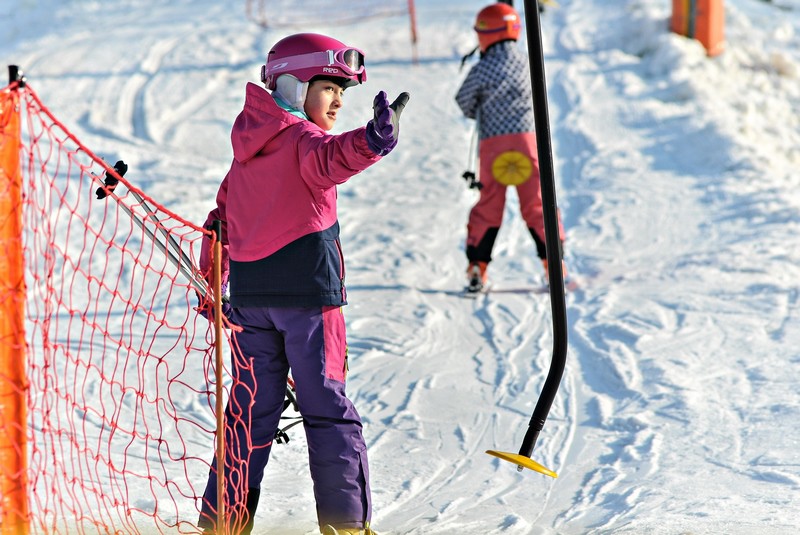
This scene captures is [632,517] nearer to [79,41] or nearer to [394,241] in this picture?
[394,241]

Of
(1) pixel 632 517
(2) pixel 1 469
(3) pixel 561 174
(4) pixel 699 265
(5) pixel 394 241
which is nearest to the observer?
(2) pixel 1 469

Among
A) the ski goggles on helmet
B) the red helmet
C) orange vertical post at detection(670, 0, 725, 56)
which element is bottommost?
the ski goggles on helmet

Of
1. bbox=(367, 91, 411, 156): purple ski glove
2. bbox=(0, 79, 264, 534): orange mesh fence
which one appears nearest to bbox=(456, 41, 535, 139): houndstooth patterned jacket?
bbox=(0, 79, 264, 534): orange mesh fence

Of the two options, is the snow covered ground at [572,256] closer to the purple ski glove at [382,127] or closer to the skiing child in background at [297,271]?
the skiing child in background at [297,271]

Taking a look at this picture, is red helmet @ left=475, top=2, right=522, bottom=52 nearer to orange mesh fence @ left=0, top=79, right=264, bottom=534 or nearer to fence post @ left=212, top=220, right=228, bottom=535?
orange mesh fence @ left=0, top=79, right=264, bottom=534

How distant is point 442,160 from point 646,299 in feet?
11.6

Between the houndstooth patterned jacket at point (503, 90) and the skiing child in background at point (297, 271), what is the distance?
116 inches

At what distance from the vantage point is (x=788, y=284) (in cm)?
601

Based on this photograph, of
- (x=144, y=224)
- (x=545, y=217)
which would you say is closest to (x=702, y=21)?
(x=545, y=217)

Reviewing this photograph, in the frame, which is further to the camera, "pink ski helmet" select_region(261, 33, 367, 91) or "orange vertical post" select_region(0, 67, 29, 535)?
"pink ski helmet" select_region(261, 33, 367, 91)

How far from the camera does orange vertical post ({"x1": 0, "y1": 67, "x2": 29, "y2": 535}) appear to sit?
254 centimetres

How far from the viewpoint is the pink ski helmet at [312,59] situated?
10.1ft

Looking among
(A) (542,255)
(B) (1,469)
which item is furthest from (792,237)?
(B) (1,469)

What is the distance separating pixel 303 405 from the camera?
10.3 ft
